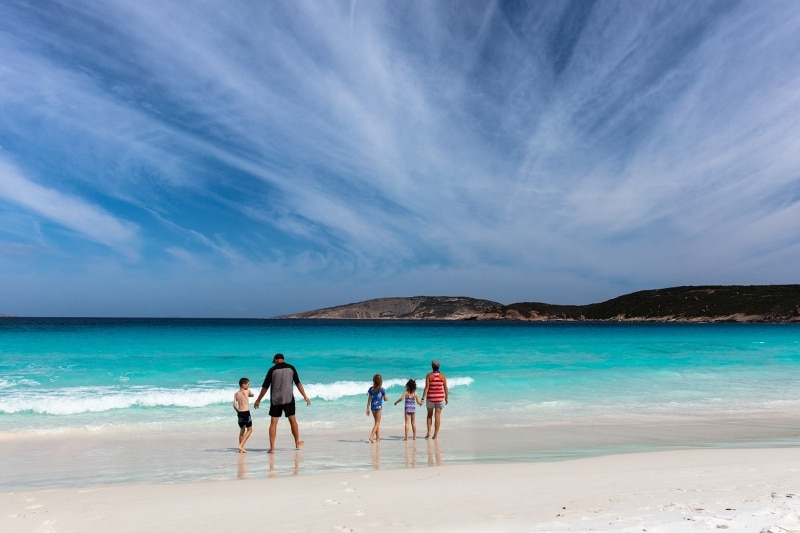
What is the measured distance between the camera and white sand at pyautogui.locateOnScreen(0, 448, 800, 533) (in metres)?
5.26

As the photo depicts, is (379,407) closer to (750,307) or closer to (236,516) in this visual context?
(236,516)

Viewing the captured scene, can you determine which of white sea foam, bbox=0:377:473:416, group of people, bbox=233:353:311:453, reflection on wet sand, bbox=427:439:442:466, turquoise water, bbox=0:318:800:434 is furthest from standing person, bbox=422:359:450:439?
white sea foam, bbox=0:377:473:416

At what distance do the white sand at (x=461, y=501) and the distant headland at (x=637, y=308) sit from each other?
5002 inches

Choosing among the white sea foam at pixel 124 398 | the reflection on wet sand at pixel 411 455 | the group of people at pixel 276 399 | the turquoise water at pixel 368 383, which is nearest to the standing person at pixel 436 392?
the reflection on wet sand at pixel 411 455

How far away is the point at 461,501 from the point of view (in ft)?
20.4

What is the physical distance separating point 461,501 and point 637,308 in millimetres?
144887

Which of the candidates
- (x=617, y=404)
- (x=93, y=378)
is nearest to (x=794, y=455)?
(x=617, y=404)

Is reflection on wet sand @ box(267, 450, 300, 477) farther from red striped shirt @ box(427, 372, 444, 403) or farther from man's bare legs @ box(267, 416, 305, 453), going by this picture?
red striped shirt @ box(427, 372, 444, 403)

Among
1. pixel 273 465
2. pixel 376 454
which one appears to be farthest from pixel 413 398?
pixel 273 465

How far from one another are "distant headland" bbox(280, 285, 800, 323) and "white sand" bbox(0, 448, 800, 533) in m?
127

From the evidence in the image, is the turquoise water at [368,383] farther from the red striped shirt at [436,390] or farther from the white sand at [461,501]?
the white sand at [461,501]

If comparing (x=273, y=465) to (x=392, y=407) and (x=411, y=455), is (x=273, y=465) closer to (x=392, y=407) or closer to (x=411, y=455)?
(x=411, y=455)

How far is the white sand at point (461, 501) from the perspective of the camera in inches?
207

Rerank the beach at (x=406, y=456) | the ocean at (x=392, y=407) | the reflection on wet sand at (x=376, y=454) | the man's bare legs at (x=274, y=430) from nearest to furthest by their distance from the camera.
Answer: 1. the beach at (x=406, y=456)
2. the reflection on wet sand at (x=376, y=454)
3. the man's bare legs at (x=274, y=430)
4. the ocean at (x=392, y=407)
